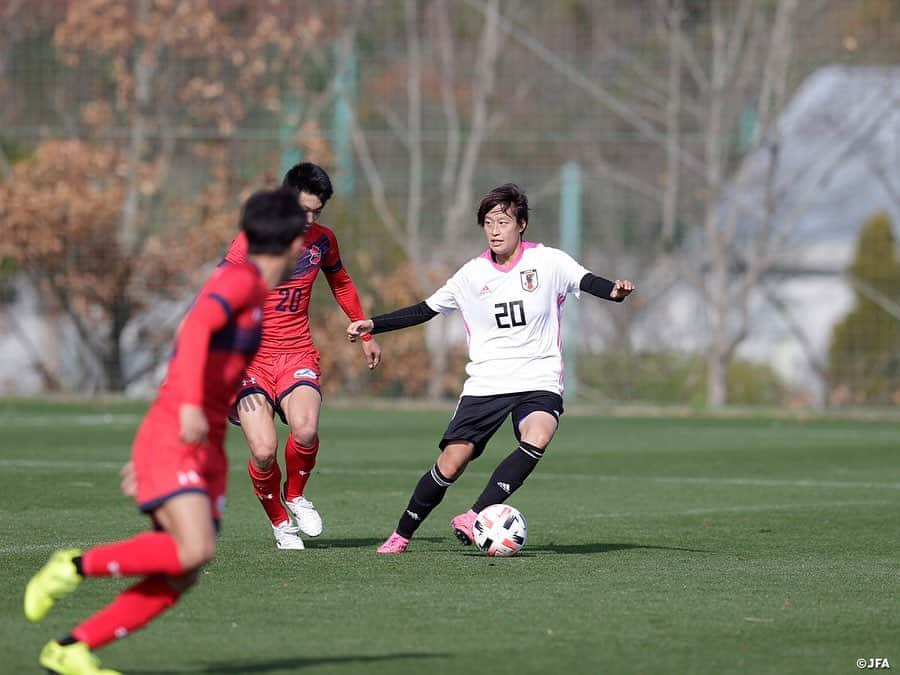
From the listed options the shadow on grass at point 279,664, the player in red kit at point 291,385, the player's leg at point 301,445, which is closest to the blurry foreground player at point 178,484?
the shadow on grass at point 279,664

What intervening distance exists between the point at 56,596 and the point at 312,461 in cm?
398

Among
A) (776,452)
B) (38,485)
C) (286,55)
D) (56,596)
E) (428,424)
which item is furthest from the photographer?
(286,55)

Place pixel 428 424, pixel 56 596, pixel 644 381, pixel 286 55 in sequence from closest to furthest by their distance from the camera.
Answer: pixel 56 596, pixel 428 424, pixel 644 381, pixel 286 55

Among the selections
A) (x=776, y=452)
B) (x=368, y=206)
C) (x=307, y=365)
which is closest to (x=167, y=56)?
(x=368, y=206)

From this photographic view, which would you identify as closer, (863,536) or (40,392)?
(863,536)

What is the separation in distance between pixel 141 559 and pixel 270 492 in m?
3.76

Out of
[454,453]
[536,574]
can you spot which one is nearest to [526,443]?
[454,453]

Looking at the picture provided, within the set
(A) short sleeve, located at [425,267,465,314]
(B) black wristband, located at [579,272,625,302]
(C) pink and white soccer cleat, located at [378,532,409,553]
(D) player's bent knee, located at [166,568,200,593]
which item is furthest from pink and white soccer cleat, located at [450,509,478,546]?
(D) player's bent knee, located at [166,568,200,593]

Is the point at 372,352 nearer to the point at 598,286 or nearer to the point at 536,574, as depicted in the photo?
the point at 598,286

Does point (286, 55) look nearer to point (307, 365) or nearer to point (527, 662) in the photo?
point (307, 365)

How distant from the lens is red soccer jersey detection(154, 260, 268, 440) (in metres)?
5.73

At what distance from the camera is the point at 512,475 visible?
9.17 metres

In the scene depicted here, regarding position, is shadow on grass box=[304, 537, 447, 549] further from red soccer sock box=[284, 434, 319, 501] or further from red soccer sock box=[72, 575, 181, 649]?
red soccer sock box=[72, 575, 181, 649]

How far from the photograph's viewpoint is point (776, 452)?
17.0m
